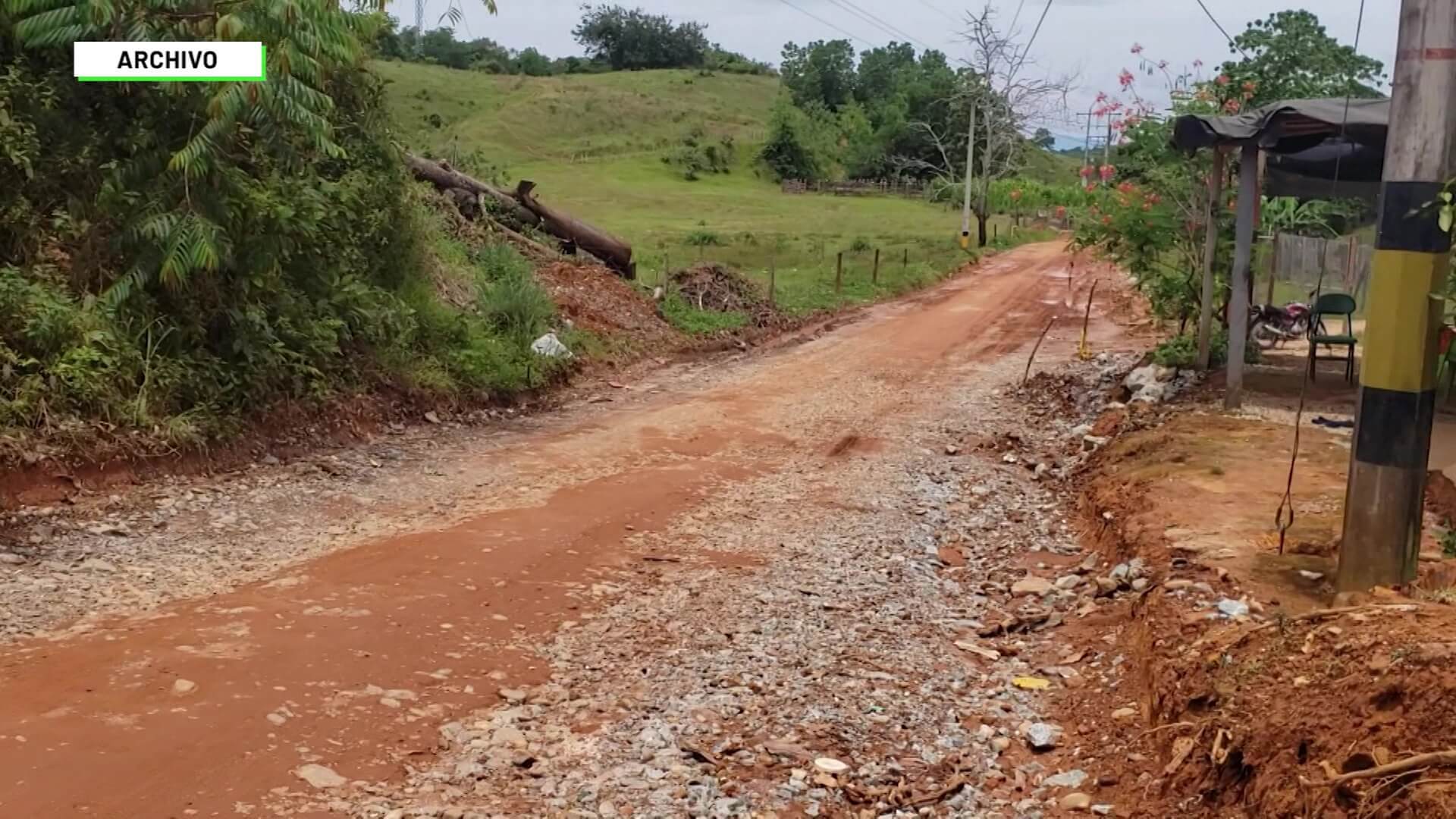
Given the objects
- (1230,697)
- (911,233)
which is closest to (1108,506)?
(1230,697)

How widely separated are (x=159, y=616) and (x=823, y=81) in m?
88.5

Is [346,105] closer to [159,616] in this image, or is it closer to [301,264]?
[301,264]

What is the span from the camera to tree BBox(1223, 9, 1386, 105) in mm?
14344

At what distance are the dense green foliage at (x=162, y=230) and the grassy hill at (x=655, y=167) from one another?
A: 405cm

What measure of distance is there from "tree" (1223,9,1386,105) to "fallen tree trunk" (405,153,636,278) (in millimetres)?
9131

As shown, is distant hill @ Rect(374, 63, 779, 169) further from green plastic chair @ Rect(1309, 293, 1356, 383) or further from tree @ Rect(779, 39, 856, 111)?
green plastic chair @ Rect(1309, 293, 1356, 383)

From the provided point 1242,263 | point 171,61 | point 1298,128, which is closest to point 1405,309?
point 1242,263

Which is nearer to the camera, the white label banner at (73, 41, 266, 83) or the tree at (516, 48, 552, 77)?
the white label banner at (73, 41, 266, 83)

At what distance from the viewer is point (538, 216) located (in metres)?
17.7

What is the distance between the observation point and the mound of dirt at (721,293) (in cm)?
1819

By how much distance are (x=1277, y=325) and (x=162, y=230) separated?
12339 mm

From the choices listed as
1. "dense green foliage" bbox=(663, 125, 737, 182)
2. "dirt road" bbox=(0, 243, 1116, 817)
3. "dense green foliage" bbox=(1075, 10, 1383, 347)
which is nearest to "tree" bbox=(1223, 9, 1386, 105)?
"dense green foliage" bbox=(1075, 10, 1383, 347)

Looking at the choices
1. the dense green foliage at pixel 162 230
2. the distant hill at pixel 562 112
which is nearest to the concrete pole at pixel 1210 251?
the dense green foliage at pixel 162 230

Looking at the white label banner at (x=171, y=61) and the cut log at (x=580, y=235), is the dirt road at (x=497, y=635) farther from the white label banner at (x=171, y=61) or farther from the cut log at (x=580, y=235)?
the cut log at (x=580, y=235)
